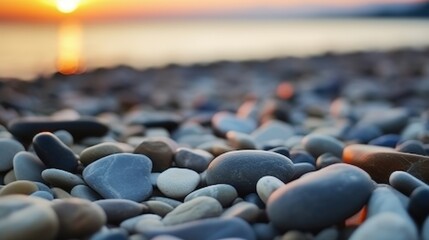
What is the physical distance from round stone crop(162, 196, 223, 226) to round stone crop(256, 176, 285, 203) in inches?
5.6

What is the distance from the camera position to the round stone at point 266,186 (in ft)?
4.99

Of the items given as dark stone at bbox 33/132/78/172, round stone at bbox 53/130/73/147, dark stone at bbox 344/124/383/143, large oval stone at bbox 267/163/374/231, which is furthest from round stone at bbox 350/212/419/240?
round stone at bbox 53/130/73/147

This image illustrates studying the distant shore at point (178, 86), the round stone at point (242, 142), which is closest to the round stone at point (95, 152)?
the round stone at point (242, 142)

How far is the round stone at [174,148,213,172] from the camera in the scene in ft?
6.33

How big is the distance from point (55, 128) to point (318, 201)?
1.52m

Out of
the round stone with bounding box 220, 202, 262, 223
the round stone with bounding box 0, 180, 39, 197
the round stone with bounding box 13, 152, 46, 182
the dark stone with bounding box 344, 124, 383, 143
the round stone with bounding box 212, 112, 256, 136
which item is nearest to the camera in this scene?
the round stone with bounding box 220, 202, 262, 223

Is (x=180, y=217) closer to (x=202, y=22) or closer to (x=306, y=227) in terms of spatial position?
(x=306, y=227)

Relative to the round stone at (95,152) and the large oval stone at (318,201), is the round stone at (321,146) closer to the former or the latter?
the large oval stone at (318,201)

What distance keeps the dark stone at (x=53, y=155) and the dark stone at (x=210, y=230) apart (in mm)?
630

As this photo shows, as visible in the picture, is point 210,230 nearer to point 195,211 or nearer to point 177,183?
point 195,211

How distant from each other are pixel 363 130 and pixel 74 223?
70.7 inches

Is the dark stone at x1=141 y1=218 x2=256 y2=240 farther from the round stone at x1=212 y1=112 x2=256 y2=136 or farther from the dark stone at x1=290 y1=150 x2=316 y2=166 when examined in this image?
the round stone at x1=212 y1=112 x2=256 y2=136

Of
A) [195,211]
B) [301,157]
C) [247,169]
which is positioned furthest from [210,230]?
[301,157]

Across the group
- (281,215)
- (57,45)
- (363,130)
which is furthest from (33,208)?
(57,45)
